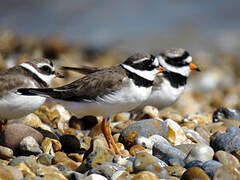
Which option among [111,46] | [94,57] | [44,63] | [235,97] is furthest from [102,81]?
[111,46]

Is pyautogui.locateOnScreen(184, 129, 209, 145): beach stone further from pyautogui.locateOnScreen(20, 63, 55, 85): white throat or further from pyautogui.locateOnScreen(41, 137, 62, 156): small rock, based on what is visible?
pyautogui.locateOnScreen(20, 63, 55, 85): white throat

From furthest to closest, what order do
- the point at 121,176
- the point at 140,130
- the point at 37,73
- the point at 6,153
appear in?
the point at 37,73, the point at 140,130, the point at 6,153, the point at 121,176

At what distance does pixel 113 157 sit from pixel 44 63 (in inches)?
73.3

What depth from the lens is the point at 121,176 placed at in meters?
3.69

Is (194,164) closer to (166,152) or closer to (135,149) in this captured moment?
(166,152)

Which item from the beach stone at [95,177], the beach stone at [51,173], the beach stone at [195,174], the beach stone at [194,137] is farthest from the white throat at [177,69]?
the beach stone at [95,177]

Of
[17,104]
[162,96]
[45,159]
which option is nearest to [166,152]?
[45,159]

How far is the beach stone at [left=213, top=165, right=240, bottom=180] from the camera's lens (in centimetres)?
356

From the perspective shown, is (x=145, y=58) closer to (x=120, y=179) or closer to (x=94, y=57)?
(x=120, y=179)

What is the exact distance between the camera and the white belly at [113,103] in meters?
4.73

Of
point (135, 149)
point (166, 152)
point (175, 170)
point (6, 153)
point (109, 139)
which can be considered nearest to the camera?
point (175, 170)

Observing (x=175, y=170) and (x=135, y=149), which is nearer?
(x=175, y=170)

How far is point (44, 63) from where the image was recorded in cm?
543

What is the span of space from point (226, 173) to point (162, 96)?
10.6 ft
